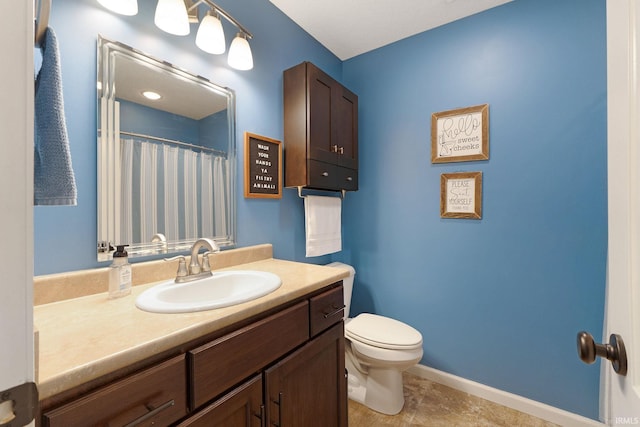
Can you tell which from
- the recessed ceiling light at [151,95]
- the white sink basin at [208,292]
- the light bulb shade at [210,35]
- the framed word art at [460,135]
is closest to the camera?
the white sink basin at [208,292]

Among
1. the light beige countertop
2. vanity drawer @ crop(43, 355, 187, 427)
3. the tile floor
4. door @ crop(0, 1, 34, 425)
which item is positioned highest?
door @ crop(0, 1, 34, 425)

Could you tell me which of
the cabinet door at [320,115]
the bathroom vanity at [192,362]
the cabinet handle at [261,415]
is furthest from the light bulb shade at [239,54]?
the cabinet handle at [261,415]

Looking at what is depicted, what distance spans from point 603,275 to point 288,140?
191cm

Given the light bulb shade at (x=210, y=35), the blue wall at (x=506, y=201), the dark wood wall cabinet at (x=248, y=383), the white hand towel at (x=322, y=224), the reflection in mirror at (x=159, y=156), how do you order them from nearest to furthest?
the dark wood wall cabinet at (x=248, y=383) → the reflection in mirror at (x=159, y=156) → the light bulb shade at (x=210, y=35) → the blue wall at (x=506, y=201) → the white hand towel at (x=322, y=224)

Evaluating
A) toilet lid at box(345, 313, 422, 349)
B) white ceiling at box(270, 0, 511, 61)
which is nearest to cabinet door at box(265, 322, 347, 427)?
toilet lid at box(345, 313, 422, 349)

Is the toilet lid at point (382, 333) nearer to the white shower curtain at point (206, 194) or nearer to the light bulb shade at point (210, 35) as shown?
the white shower curtain at point (206, 194)

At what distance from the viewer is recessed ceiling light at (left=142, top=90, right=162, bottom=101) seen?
1.09 meters

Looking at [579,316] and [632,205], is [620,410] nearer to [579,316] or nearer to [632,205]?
[632,205]

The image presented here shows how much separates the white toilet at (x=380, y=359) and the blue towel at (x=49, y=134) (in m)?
1.49

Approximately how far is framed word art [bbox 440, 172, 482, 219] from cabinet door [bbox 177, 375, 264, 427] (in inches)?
60.8

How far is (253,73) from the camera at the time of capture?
1.53 metres

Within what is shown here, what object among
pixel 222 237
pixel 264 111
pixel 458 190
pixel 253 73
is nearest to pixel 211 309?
pixel 222 237

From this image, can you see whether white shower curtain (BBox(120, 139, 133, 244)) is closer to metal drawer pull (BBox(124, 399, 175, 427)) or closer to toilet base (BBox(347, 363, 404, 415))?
metal drawer pull (BBox(124, 399, 175, 427))

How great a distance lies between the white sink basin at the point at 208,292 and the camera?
0.77 m
